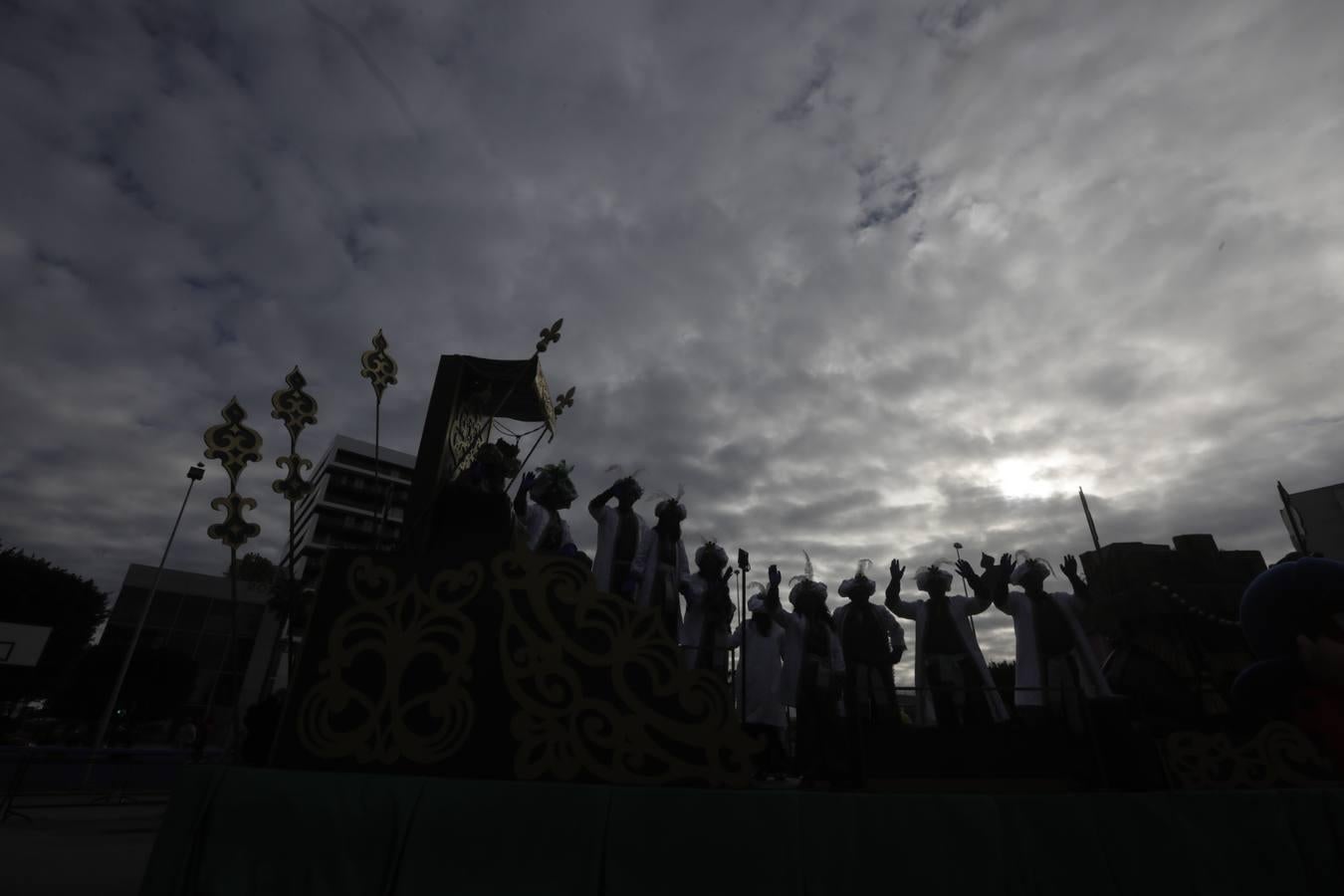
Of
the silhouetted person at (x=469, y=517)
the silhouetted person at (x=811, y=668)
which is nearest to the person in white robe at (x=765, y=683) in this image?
the silhouetted person at (x=811, y=668)

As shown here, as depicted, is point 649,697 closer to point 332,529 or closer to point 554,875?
point 554,875

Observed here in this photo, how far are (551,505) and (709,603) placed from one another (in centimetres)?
258

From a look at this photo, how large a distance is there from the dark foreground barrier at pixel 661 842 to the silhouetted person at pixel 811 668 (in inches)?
75.7

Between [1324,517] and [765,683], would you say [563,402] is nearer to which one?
[765,683]

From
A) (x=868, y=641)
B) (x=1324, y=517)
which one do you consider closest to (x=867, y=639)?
(x=868, y=641)

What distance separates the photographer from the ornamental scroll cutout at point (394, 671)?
2.69 meters

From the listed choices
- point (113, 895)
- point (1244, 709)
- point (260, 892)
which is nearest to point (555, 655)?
point (260, 892)

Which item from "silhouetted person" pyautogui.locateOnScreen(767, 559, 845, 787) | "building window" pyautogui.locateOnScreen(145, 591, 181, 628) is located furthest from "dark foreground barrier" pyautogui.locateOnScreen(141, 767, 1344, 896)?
"building window" pyautogui.locateOnScreen(145, 591, 181, 628)

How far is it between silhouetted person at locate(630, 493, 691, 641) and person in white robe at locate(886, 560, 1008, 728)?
270 centimetres

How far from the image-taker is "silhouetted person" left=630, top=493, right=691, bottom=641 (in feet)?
22.1

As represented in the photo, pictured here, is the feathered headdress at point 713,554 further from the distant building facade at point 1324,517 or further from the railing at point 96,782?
the distant building facade at point 1324,517

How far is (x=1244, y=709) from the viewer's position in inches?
147

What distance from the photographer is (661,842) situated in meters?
2.38

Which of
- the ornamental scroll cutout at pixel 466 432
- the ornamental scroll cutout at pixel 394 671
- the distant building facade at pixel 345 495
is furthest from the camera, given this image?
the distant building facade at pixel 345 495
